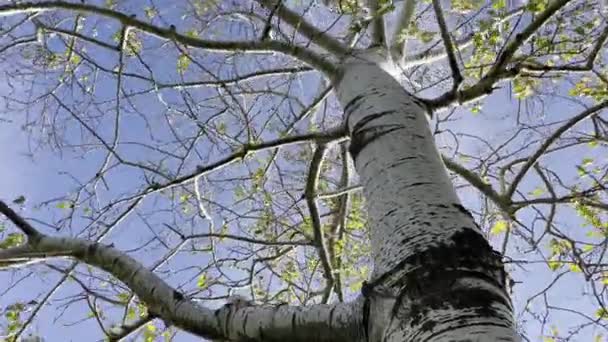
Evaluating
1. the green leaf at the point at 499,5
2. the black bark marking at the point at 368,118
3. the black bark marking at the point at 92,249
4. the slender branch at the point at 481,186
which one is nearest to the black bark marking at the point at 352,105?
the black bark marking at the point at 368,118

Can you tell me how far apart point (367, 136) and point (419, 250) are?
714 millimetres

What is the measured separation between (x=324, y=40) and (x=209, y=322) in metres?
2.10

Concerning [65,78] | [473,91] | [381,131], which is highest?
[65,78]

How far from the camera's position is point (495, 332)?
138 cm

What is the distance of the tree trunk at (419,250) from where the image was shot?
144 cm

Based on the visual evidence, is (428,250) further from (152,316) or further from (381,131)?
(152,316)

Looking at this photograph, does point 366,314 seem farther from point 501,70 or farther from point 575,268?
point 575,268

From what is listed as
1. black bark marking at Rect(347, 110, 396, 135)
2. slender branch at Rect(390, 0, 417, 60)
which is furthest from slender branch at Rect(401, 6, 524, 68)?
black bark marking at Rect(347, 110, 396, 135)

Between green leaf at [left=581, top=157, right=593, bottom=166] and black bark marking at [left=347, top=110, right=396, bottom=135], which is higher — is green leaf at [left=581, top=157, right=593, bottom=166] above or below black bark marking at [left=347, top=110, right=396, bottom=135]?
above

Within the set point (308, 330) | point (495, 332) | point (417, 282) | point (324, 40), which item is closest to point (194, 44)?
point (324, 40)

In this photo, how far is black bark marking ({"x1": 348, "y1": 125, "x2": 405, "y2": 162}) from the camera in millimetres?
2246

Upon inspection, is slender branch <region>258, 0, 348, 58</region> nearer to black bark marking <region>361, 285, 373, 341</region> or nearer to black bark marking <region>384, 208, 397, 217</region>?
black bark marking <region>384, 208, 397, 217</region>

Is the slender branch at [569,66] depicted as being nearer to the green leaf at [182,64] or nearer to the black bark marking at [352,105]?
the black bark marking at [352,105]

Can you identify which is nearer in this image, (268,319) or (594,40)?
(268,319)
